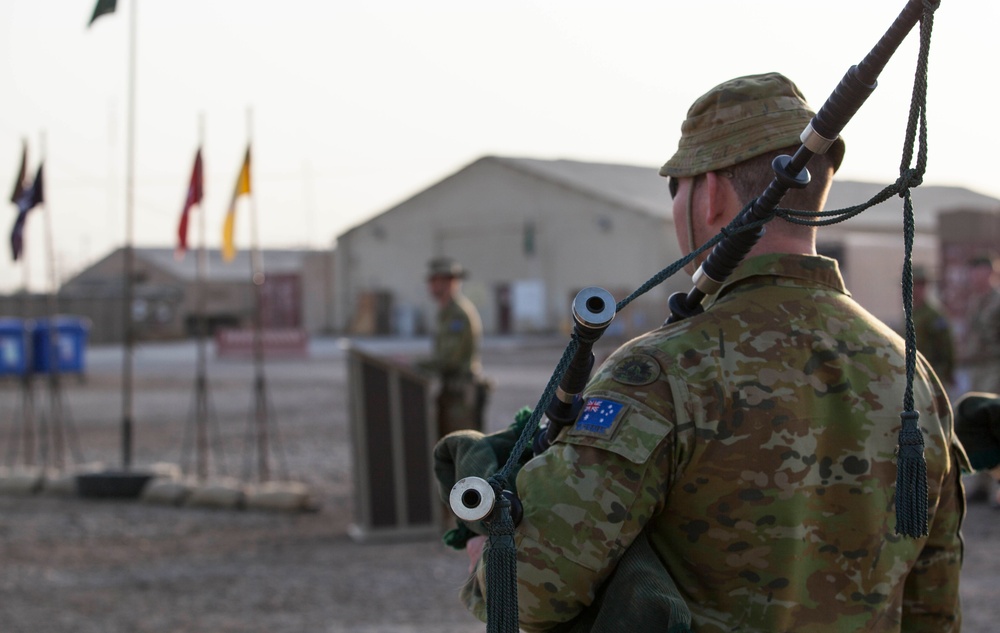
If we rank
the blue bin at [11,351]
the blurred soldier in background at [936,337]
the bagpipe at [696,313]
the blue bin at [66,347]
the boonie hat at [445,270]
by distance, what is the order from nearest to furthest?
1. the bagpipe at [696,313]
2. the boonie hat at [445,270]
3. the blurred soldier in background at [936,337]
4. the blue bin at [11,351]
5. the blue bin at [66,347]

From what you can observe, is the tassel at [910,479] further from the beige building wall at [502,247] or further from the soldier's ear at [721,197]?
the beige building wall at [502,247]

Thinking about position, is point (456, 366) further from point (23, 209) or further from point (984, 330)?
point (23, 209)

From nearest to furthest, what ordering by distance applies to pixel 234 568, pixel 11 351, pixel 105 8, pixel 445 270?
pixel 234 568
pixel 445 270
pixel 105 8
pixel 11 351

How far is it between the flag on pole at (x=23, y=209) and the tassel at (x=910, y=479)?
10.3 meters

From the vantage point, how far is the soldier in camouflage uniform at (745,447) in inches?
71.1

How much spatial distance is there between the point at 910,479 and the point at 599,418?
50cm

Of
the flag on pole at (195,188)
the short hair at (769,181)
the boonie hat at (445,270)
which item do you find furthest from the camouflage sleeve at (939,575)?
the flag on pole at (195,188)

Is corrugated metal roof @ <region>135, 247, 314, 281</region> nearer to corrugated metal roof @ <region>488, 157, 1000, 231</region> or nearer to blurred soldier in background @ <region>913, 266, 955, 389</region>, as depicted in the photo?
corrugated metal roof @ <region>488, 157, 1000, 231</region>

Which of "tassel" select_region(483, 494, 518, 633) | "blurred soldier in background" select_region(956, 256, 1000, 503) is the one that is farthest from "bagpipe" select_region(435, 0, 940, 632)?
"blurred soldier in background" select_region(956, 256, 1000, 503)

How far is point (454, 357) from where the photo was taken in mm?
9273

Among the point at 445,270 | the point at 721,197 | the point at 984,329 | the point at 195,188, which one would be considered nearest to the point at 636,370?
the point at 721,197

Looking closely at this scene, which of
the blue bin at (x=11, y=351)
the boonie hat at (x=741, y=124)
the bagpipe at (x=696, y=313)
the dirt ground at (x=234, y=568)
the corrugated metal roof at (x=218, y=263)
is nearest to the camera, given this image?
the bagpipe at (x=696, y=313)

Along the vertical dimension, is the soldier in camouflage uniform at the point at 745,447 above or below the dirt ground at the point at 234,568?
above

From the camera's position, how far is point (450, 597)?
659cm
